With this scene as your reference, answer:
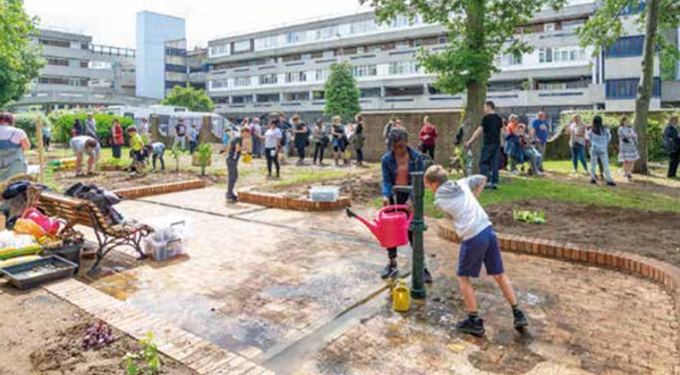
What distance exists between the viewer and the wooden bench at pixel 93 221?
5.51 metres

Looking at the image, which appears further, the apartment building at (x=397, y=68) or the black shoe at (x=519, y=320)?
the apartment building at (x=397, y=68)

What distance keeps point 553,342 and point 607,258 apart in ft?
7.99

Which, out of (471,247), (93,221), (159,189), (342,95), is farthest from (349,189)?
(342,95)

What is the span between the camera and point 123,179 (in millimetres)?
13133

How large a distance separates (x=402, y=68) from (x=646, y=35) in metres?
42.7

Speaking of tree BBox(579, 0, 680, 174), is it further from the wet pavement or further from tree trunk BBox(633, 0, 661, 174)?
the wet pavement

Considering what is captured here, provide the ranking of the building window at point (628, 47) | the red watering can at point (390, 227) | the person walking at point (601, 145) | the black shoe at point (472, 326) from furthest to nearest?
the building window at point (628, 47)
the person walking at point (601, 145)
the red watering can at point (390, 227)
the black shoe at point (472, 326)

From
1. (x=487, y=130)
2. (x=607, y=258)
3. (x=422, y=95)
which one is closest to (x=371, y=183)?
(x=487, y=130)

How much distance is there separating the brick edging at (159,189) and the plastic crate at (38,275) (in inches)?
225

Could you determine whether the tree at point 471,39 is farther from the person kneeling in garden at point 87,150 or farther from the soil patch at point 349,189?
the person kneeling in garden at point 87,150

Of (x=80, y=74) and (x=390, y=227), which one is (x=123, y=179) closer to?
(x=390, y=227)

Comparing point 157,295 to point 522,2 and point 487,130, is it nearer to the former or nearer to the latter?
point 487,130

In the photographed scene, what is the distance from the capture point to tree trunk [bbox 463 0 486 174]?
11404 millimetres

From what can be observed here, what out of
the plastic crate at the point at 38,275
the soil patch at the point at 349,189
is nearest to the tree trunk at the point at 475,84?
the soil patch at the point at 349,189
